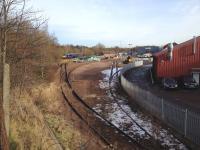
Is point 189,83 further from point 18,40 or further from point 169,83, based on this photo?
point 18,40

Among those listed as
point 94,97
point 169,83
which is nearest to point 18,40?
point 94,97

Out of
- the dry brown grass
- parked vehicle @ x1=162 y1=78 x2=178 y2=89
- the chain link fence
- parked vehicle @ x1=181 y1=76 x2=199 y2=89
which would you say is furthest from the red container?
the dry brown grass

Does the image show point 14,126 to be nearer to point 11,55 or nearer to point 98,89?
point 11,55

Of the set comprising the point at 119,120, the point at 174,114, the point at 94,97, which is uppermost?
the point at 174,114

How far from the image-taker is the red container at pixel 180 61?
129 ft

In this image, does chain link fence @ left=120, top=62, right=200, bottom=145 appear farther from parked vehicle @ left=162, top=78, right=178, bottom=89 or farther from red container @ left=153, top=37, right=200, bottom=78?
red container @ left=153, top=37, right=200, bottom=78

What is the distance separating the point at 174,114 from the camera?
18734 millimetres

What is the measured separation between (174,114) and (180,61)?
22186 millimetres

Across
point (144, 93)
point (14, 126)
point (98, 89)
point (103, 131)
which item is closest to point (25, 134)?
point (14, 126)

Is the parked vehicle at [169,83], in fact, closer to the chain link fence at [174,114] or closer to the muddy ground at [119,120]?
the muddy ground at [119,120]

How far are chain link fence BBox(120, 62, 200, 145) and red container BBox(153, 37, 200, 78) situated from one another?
14.3 m

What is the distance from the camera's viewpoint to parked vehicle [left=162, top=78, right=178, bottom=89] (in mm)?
36219

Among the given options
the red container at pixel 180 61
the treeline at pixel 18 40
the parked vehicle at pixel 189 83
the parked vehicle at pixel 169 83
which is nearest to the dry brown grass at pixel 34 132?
the treeline at pixel 18 40

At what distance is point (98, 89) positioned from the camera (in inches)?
1423
